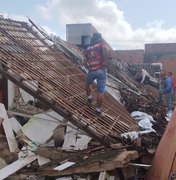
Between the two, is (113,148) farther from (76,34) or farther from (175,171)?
(76,34)

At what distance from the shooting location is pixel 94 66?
271 inches

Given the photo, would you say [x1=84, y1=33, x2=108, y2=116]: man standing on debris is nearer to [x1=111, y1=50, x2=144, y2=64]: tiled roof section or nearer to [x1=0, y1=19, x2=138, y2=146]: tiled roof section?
[x1=0, y1=19, x2=138, y2=146]: tiled roof section

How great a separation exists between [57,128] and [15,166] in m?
1.16

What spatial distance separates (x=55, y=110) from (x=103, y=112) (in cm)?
142

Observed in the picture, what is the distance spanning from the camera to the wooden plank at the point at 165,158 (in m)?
4.71

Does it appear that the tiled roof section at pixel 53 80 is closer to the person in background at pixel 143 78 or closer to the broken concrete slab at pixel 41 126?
the broken concrete slab at pixel 41 126

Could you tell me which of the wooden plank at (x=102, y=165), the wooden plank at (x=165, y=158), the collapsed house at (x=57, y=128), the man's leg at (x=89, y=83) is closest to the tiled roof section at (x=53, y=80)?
the collapsed house at (x=57, y=128)

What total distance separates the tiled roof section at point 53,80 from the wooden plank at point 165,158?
0.97 m

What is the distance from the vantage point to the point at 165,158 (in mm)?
4980

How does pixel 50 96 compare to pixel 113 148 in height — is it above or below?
above

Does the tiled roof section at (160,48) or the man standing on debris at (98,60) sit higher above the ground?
the tiled roof section at (160,48)

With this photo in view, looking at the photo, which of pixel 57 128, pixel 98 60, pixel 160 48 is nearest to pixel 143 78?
pixel 98 60

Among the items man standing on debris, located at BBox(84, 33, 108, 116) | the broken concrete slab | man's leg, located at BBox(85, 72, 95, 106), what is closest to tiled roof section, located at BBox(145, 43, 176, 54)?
man's leg, located at BBox(85, 72, 95, 106)

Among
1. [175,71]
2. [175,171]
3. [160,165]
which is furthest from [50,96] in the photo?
[175,71]
